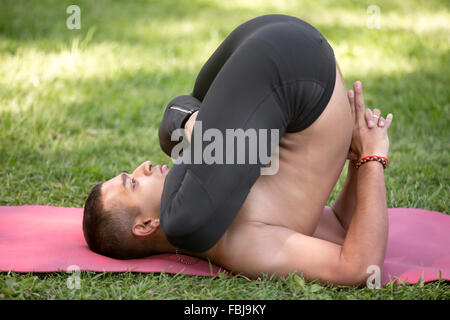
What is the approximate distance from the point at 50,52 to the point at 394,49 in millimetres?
4081

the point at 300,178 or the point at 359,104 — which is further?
the point at 359,104

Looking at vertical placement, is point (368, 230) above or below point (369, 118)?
below

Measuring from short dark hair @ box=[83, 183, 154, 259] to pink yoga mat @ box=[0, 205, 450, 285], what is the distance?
0.05 metres

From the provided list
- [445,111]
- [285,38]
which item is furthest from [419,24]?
[285,38]

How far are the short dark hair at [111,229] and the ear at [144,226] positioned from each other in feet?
0.08

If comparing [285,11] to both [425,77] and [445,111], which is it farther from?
[445,111]

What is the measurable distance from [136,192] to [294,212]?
76 cm

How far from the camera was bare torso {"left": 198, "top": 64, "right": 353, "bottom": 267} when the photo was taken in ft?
7.34

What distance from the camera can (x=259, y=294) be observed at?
2.20 m

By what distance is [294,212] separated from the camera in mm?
2318
